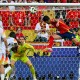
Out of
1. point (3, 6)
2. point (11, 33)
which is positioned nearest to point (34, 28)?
point (11, 33)

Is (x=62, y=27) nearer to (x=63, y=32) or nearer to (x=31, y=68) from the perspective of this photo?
(x=63, y=32)

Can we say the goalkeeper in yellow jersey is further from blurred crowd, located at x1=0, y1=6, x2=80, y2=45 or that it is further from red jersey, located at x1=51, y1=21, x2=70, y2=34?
red jersey, located at x1=51, y1=21, x2=70, y2=34

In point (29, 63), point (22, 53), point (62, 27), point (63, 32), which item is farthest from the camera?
point (22, 53)

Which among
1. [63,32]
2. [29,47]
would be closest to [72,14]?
[63,32]

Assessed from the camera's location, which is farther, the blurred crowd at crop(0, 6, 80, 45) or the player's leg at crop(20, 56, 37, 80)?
the blurred crowd at crop(0, 6, 80, 45)

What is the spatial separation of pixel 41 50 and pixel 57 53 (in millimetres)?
393

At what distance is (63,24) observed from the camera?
859 centimetres

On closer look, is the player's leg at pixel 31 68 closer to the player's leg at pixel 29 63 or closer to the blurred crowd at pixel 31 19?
the player's leg at pixel 29 63

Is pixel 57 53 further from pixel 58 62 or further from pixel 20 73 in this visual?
pixel 20 73

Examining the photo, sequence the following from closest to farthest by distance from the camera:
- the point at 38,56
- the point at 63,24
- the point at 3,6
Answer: the point at 3,6 < the point at 63,24 < the point at 38,56

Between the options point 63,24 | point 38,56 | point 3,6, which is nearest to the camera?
point 3,6

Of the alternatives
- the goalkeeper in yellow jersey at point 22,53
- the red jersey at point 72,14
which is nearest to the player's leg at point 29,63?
the goalkeeper in yellow jersey at point 22,53

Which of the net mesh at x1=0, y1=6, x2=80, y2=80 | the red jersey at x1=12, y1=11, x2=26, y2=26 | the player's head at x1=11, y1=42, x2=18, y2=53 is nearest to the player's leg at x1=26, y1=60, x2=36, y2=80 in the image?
the net mesh at x1=0, y1=6, x2=80, y2=80

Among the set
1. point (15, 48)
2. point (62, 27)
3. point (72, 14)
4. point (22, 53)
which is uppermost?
point (72, 14)
